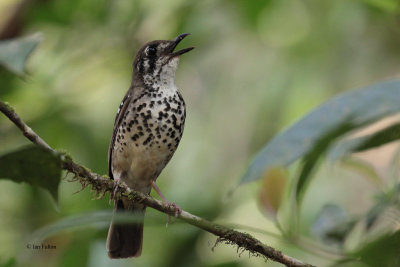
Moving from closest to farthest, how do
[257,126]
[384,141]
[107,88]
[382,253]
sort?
1. [382,253]
2. [384,141]
3. [257,126]
4. [107,88]

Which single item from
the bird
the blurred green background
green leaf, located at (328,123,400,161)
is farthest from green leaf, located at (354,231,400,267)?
the bird

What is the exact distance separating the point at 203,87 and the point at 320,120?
156 inches

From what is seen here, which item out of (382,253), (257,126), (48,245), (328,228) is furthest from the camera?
(257,126)

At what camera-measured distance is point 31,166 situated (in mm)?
1521

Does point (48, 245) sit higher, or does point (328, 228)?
point (328, 228)

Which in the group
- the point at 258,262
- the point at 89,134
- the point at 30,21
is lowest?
the point at 258,262

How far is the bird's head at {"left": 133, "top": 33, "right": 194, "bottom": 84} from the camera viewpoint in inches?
173

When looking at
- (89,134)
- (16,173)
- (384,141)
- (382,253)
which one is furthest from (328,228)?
(89,134)

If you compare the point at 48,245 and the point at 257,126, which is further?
the point at 257,126

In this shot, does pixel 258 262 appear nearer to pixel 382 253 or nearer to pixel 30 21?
pixel 30 21

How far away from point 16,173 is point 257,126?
359cm

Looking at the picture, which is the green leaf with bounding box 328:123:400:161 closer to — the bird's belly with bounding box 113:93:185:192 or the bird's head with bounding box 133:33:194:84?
the bird's belly with bounding box 113:93:185:192

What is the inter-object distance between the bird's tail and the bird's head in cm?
90

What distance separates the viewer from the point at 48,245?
157 inches
